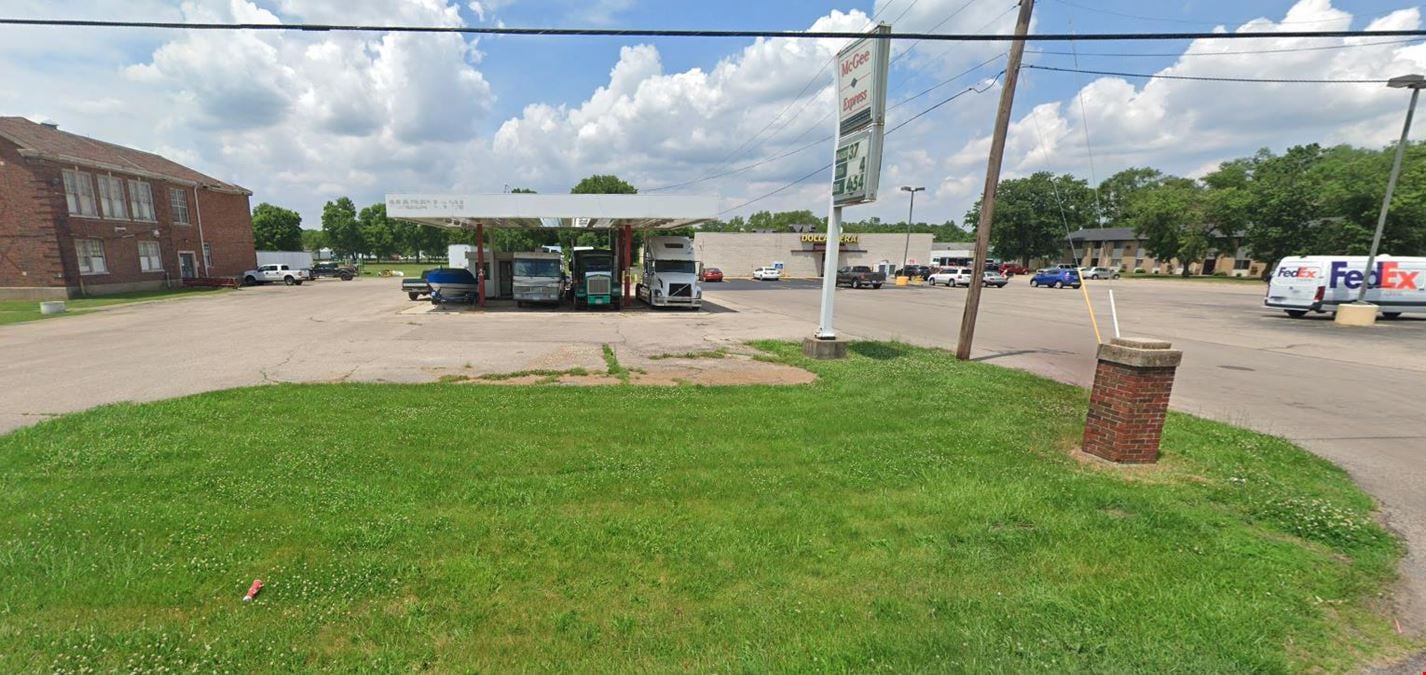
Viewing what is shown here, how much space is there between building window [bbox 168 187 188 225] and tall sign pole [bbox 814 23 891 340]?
4135 cm

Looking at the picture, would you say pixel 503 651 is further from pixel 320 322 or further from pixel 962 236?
pixel 962 236

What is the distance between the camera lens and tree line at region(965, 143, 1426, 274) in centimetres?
4834

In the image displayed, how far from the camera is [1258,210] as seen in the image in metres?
58.4

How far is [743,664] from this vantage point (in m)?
2.71

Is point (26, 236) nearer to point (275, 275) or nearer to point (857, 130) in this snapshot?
point (275, 275)

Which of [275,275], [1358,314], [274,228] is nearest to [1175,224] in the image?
[1358,314]

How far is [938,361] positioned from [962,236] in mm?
177246

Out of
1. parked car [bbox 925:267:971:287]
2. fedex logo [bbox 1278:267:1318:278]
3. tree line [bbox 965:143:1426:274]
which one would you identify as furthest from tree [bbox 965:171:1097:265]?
fedex logo [bbox 1278:267:1318:278]

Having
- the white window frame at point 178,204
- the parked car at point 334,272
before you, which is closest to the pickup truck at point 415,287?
the white window frame at point 178,204

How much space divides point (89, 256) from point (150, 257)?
4366mm

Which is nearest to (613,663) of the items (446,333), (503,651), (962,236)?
(503,651)

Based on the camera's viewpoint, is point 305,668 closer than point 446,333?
Yes

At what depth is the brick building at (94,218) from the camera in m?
25.5

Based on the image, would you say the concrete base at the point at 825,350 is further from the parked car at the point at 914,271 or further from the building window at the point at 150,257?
the parked car at the point at 914,271
